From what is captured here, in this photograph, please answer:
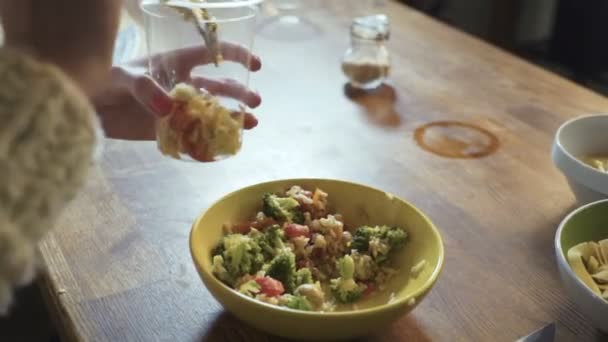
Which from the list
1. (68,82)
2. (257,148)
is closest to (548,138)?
(257,148)

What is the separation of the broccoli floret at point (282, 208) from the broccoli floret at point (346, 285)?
0.30 feet

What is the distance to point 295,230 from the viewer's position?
840 millimetres

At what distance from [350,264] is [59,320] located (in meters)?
0.32

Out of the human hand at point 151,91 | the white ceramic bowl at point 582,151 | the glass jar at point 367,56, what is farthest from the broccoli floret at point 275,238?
the glass jar at point 367,56

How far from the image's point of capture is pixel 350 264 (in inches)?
31.3

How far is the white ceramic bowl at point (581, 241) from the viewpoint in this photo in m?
0.71

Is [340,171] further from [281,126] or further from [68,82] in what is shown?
[68,82]

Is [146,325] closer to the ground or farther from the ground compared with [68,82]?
closer to the ground

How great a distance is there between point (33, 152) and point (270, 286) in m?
0.34

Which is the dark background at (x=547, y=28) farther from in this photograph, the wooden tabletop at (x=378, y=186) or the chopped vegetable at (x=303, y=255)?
the chopped vegetable at (x=303, y=255)

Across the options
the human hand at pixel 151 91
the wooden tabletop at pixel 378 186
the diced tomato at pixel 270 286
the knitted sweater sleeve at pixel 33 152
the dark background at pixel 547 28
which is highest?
the knitted sweater sleeve at pixel 33 152

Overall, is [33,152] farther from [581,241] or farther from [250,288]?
[581,241]

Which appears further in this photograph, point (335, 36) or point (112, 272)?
point (335, 36)

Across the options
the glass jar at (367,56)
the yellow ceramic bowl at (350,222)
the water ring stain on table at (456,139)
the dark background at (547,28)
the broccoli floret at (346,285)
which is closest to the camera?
the yellow ceramic bowl at (350,222)
